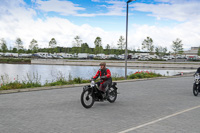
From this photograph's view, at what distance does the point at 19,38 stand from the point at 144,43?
184 ft

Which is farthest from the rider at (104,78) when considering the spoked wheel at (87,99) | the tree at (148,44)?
the tree at (148,44)

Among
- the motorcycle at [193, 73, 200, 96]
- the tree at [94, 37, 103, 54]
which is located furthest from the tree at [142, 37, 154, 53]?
the motorcycle at [193, 73, 200, 96]

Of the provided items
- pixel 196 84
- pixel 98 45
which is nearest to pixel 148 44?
pixel 98 45

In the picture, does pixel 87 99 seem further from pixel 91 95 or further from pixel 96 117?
pixel 96 117

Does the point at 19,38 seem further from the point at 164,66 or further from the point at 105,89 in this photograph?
the point at 105,89

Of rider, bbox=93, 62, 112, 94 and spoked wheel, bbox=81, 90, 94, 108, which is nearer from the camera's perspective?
spoked wheel, bbox=81, 90, 94, 108

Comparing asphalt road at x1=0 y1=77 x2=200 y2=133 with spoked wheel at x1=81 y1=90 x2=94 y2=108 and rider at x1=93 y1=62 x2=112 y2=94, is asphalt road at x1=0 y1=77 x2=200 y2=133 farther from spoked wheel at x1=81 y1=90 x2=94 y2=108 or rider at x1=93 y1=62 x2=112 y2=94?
rider at x1=93 y1=62 x2=112 y2=94

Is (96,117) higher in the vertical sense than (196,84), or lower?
lower

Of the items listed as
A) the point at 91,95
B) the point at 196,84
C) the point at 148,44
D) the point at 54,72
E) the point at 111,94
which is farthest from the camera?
the point at 148,44

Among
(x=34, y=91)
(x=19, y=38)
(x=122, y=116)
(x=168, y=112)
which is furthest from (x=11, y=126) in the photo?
(x=19, y=38)

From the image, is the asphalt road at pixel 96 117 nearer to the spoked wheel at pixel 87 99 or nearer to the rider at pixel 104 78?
the spoked wheel at pixel 87 99

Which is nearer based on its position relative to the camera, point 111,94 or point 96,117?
point 96,117

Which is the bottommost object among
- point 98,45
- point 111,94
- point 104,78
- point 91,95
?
point 111,94

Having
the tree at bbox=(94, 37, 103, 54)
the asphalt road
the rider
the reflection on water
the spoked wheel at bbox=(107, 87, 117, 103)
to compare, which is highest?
the tree at bbox=(94, 37, 103, 54)
